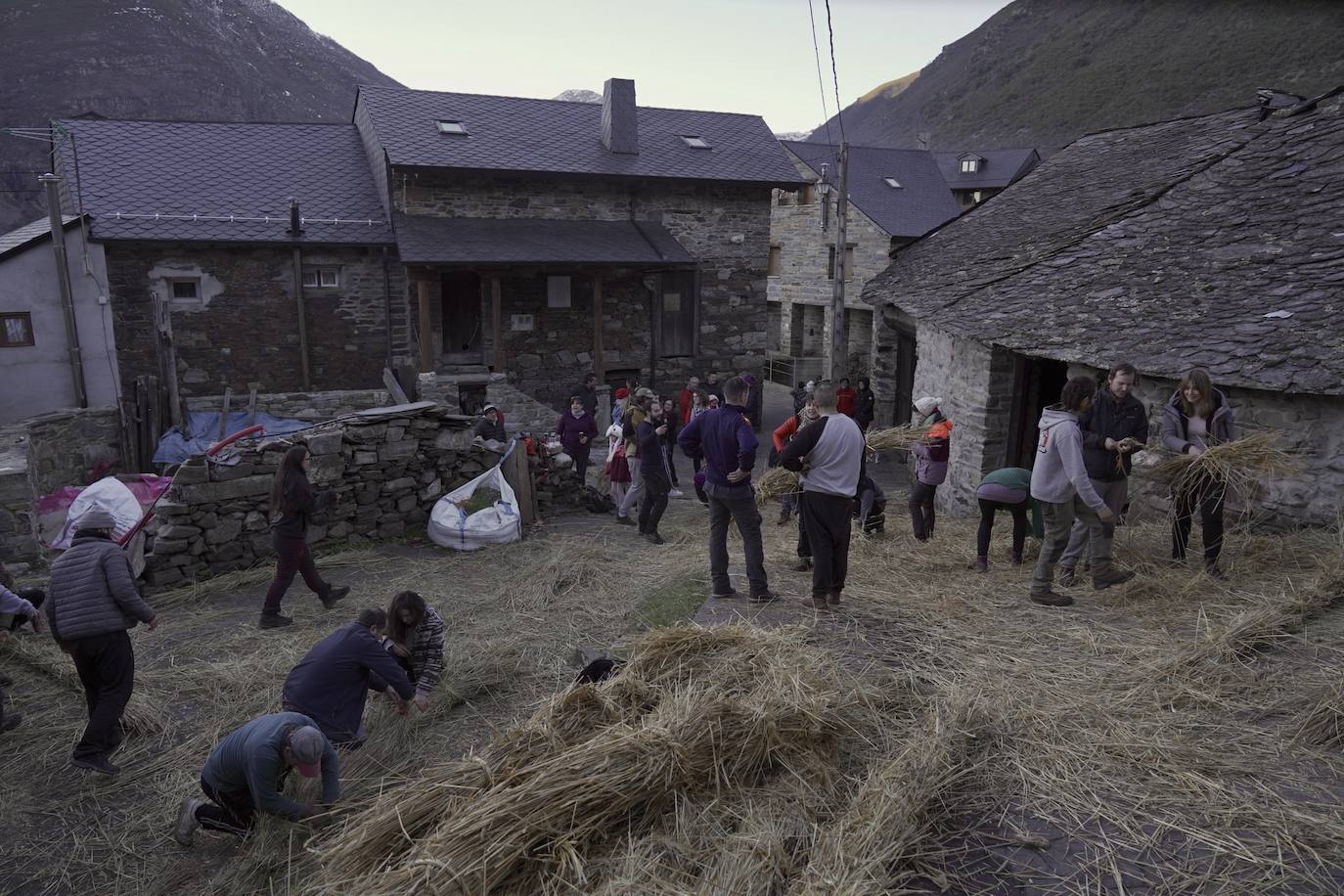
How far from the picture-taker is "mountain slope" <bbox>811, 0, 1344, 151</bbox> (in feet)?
138

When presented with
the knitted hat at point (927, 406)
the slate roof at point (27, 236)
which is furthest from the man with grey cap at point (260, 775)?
the slate roof at point (27, 236)

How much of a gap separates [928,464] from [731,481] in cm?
278

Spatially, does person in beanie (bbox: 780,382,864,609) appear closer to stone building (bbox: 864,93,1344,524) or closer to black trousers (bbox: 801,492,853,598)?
black trousers (bbox: 801,492,853,598)

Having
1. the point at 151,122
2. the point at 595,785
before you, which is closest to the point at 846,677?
the point at 595,785

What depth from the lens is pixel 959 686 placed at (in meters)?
4.22

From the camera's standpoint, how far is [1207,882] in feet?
9.24

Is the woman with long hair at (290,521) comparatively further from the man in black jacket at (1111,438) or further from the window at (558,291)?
the window at (558,291)

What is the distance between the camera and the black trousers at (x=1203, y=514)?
569 cm

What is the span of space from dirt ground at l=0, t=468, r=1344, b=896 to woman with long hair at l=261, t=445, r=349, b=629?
25 centimetres

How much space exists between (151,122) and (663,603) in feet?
55.6

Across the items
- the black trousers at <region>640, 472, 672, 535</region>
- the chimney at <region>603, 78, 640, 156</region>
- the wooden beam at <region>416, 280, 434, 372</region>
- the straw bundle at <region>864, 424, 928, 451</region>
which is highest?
the chimney at <region>603, 78, 640, 156</region>

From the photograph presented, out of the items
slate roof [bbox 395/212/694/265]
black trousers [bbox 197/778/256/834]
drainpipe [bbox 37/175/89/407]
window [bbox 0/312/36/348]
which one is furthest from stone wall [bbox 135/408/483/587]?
window [bbox 0/312/36/348]

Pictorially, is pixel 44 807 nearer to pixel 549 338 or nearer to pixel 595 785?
pixel 595 785

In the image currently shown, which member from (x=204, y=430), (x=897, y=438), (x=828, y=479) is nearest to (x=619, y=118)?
(x=204, y=430)
